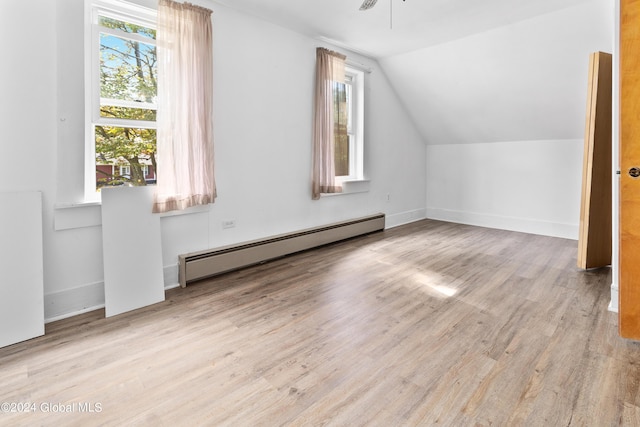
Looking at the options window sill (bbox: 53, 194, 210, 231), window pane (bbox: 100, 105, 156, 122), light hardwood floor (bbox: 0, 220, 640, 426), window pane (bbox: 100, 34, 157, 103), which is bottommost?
light hardwood floor (bbox: 0, 220, 640, 426)

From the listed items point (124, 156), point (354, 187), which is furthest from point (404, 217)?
point (124, 156)

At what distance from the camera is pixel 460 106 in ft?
17.3

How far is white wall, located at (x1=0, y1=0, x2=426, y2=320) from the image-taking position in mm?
2264

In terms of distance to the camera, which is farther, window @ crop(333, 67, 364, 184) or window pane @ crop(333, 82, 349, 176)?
window @ crop(333, 67, 364, 184)

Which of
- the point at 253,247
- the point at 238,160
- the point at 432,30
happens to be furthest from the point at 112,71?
the point at 432,30

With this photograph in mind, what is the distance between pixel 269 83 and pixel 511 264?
11.3 feet

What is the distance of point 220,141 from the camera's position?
334cm

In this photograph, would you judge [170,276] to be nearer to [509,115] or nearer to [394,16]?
[394,16]

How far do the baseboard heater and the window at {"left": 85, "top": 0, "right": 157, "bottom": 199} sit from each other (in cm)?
91

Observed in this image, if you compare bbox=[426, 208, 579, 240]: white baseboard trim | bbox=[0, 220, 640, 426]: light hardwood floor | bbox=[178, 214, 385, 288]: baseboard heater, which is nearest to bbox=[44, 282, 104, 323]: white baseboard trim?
bbox=[0, 220, 640, 426]: light hardwood floor

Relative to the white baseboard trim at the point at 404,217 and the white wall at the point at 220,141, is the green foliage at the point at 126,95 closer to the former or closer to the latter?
the white wall at the point at 220,141

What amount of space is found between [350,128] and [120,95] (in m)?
3.19

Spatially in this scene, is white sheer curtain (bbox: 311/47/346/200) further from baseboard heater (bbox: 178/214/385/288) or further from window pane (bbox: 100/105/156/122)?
window pane (bbox: 100/105/156/122)

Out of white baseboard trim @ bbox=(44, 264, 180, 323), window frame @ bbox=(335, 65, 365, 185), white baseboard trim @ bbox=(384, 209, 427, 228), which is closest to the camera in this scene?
white baseboard trim @ bbox=(44, 264, 180, 323)
